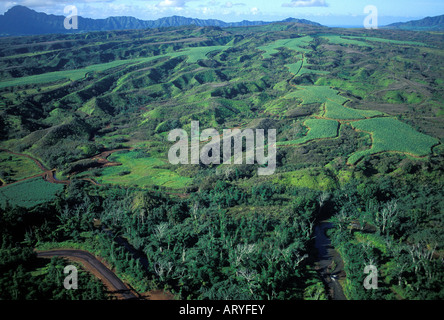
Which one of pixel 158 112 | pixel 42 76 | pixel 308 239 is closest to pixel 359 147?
A: pixel 308 239

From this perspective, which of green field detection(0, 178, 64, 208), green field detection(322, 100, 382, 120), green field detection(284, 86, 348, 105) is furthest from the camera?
green field detection(284, 86, 348, 105)

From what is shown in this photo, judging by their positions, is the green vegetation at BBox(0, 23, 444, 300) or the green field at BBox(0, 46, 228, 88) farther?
the green field at BBox(0, 46, 228, 88)

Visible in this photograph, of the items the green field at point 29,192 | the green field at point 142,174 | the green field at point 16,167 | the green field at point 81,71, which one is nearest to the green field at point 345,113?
the green field at point 142,174

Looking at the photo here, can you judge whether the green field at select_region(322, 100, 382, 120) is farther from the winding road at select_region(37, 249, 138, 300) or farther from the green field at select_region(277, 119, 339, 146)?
the winding road at select_region(37, 249, 138, 300)

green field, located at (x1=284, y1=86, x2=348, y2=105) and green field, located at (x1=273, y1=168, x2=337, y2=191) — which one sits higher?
green field, located at (x1=284, y1=86, x2=348, y2=105)

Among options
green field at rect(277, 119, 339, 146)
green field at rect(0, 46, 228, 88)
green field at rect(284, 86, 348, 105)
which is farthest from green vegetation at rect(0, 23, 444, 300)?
green field at rect(0, 46, 228, 88)

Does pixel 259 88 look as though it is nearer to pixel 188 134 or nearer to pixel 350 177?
pixel 188 134
